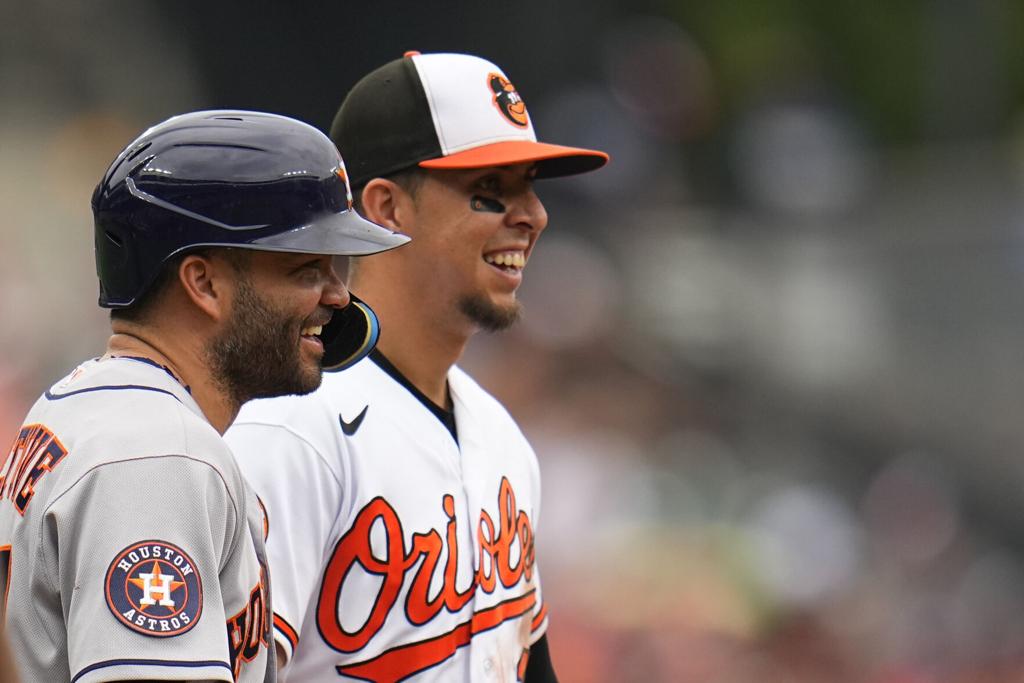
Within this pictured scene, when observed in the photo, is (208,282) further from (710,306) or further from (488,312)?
(710,306)

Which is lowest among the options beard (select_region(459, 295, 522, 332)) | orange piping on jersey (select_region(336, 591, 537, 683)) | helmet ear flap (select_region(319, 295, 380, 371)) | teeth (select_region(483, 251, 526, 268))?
orange piping on jersey (select_region(336, 591, 537, 683))

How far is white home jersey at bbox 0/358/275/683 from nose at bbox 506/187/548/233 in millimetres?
1224

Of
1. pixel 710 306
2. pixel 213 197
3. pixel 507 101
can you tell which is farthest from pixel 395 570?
pixel 710 306

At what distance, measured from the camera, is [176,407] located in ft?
6.10

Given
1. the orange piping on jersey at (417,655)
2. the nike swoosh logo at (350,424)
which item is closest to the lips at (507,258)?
the nike swoosh logo at (350,424)

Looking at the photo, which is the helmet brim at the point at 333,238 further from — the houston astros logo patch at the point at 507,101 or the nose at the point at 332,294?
the houston astros logo patch at the point at 507,101

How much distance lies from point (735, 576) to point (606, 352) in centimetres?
217

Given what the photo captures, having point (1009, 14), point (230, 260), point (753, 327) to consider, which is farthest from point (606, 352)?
point (230, 260)

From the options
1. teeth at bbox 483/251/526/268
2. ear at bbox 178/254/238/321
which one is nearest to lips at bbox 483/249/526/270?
teeth at bbox 483/251/526/268

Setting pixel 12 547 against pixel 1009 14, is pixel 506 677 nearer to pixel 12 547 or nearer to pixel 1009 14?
pixel 12 547

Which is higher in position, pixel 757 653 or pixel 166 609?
pixel 166 609

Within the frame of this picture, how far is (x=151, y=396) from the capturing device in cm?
187

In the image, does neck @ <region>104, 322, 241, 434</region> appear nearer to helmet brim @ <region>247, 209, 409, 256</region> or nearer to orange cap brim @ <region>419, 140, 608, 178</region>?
helmet brim @ <region>247, 209, 409, 256</region>

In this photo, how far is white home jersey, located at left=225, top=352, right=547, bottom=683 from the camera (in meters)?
2.54
